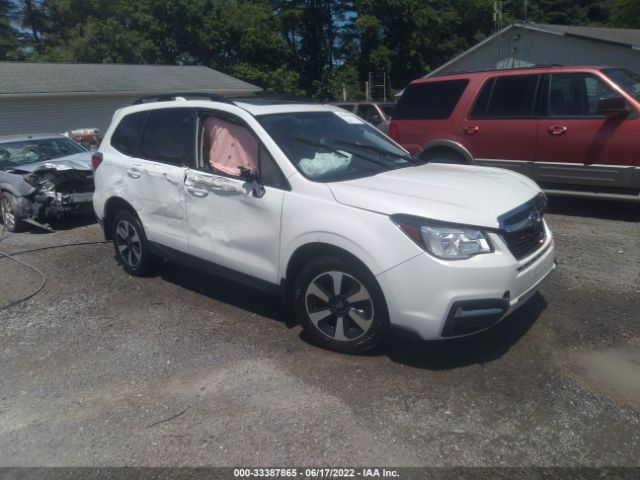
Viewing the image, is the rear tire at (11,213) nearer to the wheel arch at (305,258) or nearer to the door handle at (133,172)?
the door handle at (133,172)

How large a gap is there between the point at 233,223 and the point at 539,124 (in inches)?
190

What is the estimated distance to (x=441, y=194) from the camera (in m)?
3.86

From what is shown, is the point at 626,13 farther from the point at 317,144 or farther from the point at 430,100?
the point at 317,144

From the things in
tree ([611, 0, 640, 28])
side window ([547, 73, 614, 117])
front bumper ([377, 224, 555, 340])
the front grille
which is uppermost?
tree ([611, 0, 640, 28])

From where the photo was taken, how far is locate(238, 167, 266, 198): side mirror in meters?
4.25

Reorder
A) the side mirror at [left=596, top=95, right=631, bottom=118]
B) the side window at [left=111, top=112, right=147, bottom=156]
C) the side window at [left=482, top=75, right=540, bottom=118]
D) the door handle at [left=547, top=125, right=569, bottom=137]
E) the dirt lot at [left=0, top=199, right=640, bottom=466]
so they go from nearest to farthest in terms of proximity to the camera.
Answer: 1. the dirt lot at [left=0, top=199, right=640, bottom=466]
2. the side window at [left=111, top=112, right=147, bottom=156]
3. the side mirror at [left=596, top=95, right=631, bottom=118]
4. the door handle at [left=547, top=125, right=569, bottom=137]
5. the side window at [left=482, top=75, right=540, bottom=118]

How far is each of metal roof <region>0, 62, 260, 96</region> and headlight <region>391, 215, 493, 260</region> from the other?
21.8 m

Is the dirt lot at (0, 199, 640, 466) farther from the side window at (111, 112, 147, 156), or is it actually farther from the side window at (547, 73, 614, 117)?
the side window at (547, 73, 614, 117)

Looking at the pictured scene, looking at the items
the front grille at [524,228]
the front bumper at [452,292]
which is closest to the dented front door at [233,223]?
the front bumper at [452,292]

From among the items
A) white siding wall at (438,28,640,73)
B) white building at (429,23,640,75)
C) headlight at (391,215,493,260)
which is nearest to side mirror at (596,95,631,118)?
headlight at (391,215,493,260)

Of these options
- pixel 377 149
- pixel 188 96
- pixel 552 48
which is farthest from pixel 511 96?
pixel 552 48

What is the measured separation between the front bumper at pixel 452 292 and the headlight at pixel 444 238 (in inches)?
2.1

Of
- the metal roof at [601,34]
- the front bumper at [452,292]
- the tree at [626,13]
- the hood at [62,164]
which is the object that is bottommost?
the hood at [62,164]

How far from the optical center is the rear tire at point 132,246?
5663 millimetres
